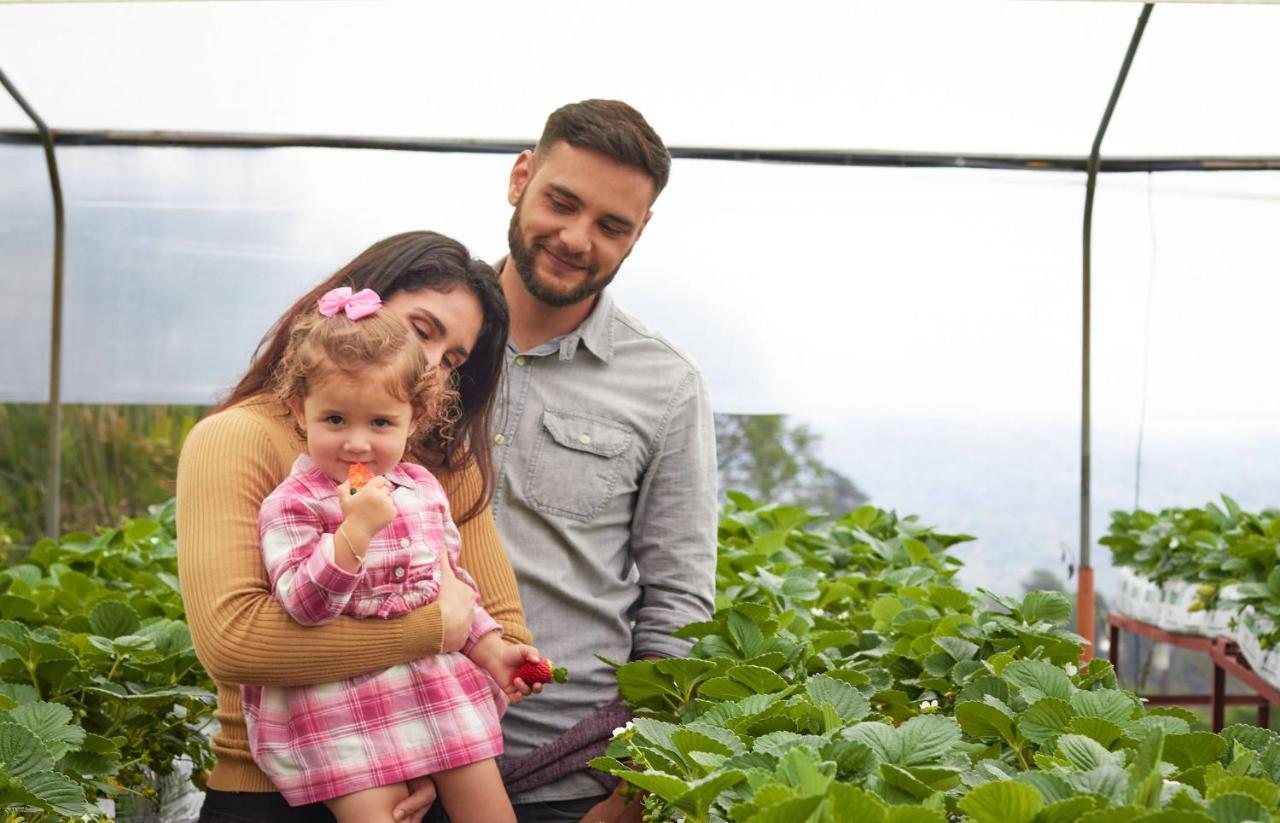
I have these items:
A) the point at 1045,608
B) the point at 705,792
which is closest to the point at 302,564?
the point at 705,792

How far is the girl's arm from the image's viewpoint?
5.44 feet

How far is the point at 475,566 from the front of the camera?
6.48ft

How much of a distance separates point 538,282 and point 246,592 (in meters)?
0.71

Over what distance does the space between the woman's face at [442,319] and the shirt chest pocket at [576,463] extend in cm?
39

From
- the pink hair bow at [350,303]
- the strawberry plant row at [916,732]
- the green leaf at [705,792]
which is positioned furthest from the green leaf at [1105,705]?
the pink hair bow at [350,303]

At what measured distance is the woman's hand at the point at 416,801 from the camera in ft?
5.83

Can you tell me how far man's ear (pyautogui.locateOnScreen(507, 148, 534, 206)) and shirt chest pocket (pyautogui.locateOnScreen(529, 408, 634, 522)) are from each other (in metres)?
0.34

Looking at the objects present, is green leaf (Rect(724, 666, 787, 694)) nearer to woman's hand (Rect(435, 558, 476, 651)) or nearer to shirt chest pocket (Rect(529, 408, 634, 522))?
woman's hand (Rect(435, 558, 476, 651))

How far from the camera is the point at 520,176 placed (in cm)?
227

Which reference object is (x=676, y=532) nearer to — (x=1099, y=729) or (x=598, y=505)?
(x=598, y=505)

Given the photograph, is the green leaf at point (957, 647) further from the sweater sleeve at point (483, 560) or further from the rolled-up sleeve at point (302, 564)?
the rolled-up sleeve at point (302, 564)

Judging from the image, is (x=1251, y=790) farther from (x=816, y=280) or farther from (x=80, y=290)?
(x=80, y=290)

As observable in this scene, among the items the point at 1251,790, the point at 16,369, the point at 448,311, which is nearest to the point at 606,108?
the point at 448,311

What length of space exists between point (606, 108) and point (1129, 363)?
3.94 m
